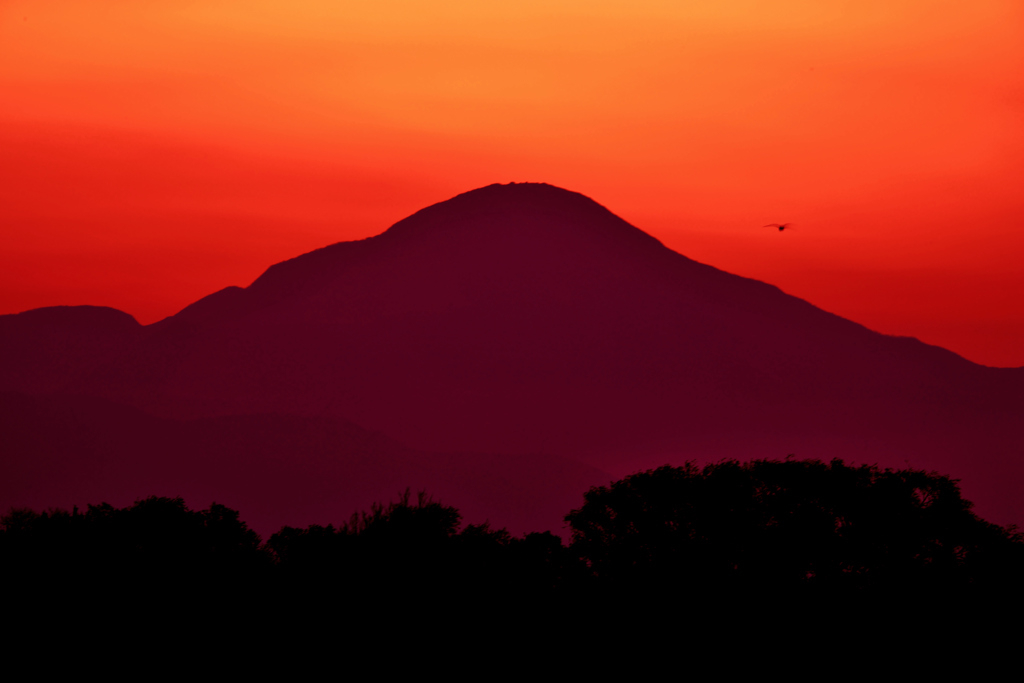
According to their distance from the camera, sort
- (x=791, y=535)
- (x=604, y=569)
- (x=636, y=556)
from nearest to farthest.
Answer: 1. (x=791, y=535)
2. (x=636, y=556)
3. (x=604, y=569)

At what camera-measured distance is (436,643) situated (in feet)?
148

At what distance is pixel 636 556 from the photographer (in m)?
55.3

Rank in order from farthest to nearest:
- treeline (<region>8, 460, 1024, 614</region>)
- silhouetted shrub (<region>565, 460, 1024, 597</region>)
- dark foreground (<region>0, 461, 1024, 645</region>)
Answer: silhouetted shrub (<region>565, 460, 1024, 597</region>) → treeline (<region>8, 460, 1024, 614</region>) → dark foreground (<region>0, 461, 1024, 645</region>)

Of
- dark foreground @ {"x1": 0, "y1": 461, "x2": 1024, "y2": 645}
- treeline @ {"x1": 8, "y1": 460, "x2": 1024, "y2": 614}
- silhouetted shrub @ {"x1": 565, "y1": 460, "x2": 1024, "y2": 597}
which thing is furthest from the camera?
silhouetted shrub @ {"x1": 565, "y1": 460, "x2": 1024, "y2": 597}

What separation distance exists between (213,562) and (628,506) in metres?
21.0

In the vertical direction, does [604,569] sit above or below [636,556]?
below

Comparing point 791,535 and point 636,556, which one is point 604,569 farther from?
point 791,535

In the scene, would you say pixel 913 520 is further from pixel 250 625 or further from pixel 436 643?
pixel 250 625

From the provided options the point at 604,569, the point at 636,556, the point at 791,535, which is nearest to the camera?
the point at 791,535

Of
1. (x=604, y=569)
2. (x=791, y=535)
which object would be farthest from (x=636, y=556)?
(x=791, y=535)

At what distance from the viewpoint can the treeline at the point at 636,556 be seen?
161 ft

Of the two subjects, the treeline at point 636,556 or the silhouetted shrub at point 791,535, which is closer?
the treeline at point 636,556

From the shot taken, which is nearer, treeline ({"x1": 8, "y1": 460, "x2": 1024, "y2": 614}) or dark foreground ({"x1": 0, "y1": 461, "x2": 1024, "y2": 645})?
dark foreground ({"x1": 0, "y1": 461, "x2": 1024, "y2": 645})

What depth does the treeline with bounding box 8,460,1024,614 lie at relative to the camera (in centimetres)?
4897
